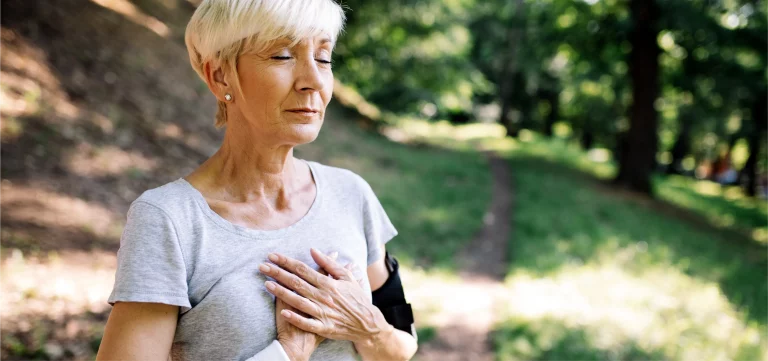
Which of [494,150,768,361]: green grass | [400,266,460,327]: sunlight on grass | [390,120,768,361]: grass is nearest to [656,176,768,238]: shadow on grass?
[390,120,768,361]: grass

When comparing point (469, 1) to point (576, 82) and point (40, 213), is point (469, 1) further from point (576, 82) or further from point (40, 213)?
point (40, 213)

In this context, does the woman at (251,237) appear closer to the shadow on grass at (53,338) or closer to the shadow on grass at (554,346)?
the shadow on grass at (53,338)

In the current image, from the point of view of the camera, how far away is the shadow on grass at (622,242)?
26.0 ft

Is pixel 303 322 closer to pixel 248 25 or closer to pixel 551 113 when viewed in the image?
pixel 248 25

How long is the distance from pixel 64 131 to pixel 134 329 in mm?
5250

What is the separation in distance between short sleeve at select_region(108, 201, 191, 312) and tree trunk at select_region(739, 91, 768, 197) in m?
15.0

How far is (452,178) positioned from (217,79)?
11.7m

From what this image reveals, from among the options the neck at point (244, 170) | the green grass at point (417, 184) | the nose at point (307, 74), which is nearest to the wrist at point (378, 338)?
the neck at point (244, 170)

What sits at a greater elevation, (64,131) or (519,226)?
(64,131)

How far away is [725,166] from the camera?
37.7 meters

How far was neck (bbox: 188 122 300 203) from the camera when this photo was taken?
1.75 metres

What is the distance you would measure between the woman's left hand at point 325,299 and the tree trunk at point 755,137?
1455cm

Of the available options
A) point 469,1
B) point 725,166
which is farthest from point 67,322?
point 725,166

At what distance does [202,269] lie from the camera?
1568 millimetres
